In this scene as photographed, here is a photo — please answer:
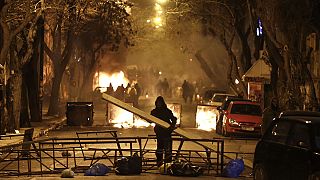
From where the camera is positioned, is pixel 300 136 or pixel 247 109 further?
pixel 247 109

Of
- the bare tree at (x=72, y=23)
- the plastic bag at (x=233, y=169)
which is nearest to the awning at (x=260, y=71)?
the bare tree at (x=72, y=23)

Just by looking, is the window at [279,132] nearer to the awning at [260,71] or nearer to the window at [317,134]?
the window at [317,134]

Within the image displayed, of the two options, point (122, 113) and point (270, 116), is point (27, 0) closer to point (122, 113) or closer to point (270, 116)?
point (122, 113)

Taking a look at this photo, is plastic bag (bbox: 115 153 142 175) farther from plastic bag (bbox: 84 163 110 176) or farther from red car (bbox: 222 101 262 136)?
red car (bbox: 222 101 262 136)

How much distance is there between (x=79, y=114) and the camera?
115 feet

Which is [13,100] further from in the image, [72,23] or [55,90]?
[55,90]

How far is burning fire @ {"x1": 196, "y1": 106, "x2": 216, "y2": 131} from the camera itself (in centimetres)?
3462

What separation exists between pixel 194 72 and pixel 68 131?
8634cm

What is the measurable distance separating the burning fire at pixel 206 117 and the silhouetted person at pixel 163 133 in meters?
17.9

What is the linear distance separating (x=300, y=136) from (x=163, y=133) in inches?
192

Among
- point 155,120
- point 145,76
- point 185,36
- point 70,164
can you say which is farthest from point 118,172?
point 145,76

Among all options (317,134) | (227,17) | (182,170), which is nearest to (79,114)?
(227,17)

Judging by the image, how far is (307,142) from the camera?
11703 millimetres

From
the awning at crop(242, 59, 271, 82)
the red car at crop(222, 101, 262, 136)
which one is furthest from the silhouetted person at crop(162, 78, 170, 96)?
the red car at crop(222, 101, 262, 136)
